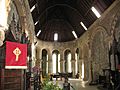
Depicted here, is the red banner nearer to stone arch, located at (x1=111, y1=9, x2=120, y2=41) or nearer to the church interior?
the church interior

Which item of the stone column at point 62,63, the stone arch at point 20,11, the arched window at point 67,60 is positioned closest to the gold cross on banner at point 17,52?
the stone arch at point 20,11

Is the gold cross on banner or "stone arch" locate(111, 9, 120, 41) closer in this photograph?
the gold cross on banner

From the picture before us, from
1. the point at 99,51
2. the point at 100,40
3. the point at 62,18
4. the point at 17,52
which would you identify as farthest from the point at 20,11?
the point at 62,18

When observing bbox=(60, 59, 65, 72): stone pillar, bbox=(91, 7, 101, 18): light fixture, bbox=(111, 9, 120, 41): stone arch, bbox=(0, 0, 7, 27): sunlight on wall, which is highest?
bbox=(91, 7, 101, 18): light fixture

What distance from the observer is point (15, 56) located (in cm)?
789

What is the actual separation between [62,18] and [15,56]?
2526 cm

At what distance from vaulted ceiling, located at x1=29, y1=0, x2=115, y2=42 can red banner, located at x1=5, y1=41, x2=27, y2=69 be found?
44.6 ft

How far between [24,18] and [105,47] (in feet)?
29.3

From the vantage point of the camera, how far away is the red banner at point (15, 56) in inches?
297

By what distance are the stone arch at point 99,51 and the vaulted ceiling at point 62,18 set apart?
187 cm

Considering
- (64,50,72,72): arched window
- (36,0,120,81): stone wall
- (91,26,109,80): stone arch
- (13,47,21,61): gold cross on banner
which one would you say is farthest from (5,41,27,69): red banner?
(64,50,72,72): arched window

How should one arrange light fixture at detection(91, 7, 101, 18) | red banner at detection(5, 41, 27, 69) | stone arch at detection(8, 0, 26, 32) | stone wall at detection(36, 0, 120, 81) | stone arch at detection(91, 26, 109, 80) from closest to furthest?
red banner at detection(5, 41, 27, 69) < stone arch at detection(8, 0, 26, 32) < stone wall at detection(36, 0, 120, 81) < stone arch at detection(91, 26, 109, 80) < light fixture at detection(91, 7, 101, 18)

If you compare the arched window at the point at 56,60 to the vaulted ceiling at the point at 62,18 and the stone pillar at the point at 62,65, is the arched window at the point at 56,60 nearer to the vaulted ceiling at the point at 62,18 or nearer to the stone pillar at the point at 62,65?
the stone pillar at the point at 62,65

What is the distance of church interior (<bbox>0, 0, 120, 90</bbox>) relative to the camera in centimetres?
812
